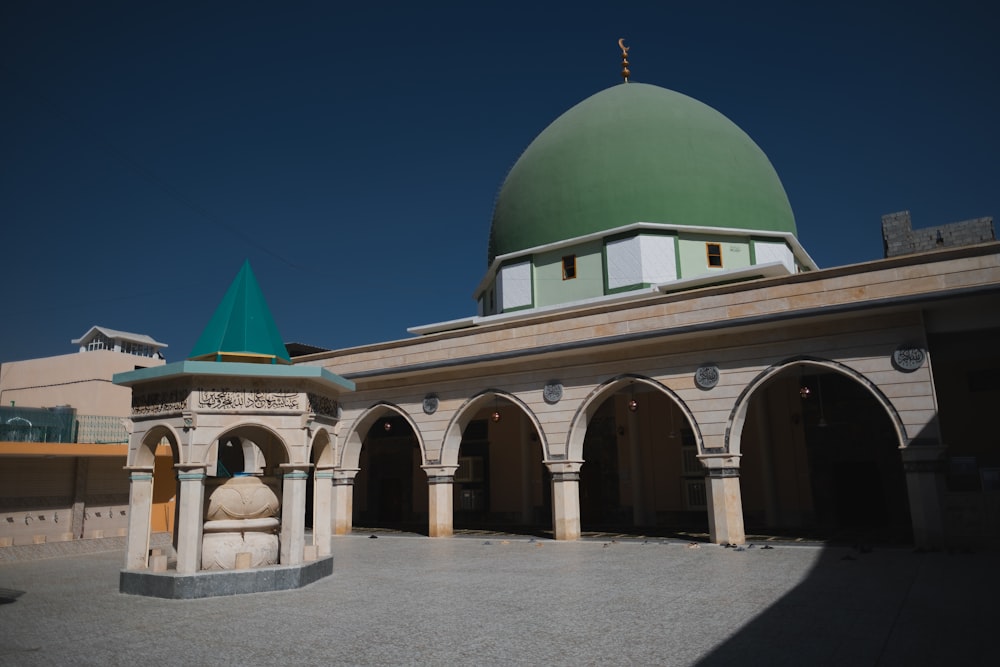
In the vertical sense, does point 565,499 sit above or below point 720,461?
below

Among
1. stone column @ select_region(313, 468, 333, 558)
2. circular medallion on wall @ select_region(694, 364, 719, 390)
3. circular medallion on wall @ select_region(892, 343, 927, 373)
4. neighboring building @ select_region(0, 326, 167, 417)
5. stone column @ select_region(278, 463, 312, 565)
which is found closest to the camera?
stone column @ select_region(278, 463, 312, 565)

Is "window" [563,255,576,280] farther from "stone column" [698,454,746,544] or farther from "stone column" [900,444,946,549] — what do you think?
"stone column" [900,444,946,549]

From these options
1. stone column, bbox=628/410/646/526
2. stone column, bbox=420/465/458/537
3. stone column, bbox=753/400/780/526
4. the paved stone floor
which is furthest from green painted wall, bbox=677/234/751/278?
the paved stone floor

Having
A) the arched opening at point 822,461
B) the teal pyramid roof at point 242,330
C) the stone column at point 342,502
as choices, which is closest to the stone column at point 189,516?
the teal pyramid roof at point 242,330

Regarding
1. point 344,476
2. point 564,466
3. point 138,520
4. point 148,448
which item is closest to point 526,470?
point 344,476

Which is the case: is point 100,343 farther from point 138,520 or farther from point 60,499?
point 138,520

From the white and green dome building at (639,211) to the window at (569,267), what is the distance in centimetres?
3

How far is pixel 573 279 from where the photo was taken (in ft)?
68.2

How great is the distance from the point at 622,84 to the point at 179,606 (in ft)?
69.0

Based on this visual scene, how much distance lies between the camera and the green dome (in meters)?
20.1

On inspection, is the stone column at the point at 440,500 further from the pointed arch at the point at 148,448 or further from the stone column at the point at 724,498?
the pointed arch at the point at 148,448

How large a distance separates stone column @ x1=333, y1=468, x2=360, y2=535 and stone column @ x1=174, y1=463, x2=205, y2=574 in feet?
30.8

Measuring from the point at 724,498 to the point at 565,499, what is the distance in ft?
11.6

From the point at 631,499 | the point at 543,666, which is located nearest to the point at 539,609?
the point at 543,666
